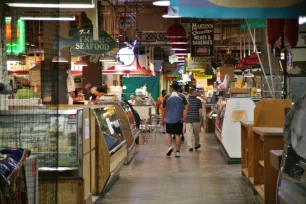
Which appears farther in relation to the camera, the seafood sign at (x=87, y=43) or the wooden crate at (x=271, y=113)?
the seafood sign at (x=87, y=43)

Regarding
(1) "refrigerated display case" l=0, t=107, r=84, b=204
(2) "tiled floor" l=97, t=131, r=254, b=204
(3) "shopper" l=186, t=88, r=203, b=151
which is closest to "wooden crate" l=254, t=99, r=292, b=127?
(2) "tiled floor" l=97, t=131, r=254, b=204

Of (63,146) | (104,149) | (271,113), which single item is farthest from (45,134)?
(271,113)

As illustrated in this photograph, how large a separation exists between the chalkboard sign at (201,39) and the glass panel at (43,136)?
606 inches

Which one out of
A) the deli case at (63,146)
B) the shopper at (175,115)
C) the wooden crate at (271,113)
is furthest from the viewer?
the shopper at (175,115)

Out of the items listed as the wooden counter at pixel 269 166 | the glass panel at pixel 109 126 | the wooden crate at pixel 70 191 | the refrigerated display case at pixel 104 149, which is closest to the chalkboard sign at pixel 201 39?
the glass panel at pixel 109 126

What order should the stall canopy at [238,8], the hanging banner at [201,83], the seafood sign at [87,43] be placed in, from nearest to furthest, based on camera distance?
the stall canopy at [238,8]
the seafood sign at [87,43]
the hanging banner at [201,83]

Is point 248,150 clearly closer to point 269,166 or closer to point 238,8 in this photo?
point 269,166

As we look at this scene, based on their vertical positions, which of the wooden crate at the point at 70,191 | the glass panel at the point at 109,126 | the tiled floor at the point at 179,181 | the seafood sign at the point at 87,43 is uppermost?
the seafood sign at the point at 87,43

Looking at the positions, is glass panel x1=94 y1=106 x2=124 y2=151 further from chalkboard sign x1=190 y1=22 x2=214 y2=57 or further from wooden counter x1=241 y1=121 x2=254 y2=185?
chalkboard sign x1=190 y1=22 x2=214 y2=57

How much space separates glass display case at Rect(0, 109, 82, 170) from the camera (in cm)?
723

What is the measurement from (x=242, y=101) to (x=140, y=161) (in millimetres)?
3069

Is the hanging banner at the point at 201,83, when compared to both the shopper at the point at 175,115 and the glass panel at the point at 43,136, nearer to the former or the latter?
the shopper at the point at 175,115

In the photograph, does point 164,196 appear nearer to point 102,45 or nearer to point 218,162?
point 218,162

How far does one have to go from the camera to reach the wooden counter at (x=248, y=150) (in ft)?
33.8
